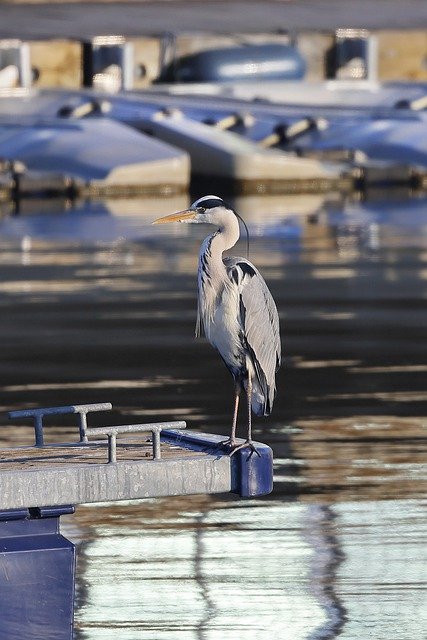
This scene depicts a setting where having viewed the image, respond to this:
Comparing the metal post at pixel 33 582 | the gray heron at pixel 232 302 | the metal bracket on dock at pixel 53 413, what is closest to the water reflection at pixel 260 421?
the metal post at pixel 33 582

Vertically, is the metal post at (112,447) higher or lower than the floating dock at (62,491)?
higher

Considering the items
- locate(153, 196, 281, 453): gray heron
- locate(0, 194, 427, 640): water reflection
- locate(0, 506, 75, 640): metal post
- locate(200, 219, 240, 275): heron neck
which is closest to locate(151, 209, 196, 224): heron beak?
locate(153, 196, 281, 453): gray heron

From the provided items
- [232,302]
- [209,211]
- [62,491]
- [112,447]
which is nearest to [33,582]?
[62,491]

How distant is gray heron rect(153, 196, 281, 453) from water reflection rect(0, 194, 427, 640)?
1471 millimetres

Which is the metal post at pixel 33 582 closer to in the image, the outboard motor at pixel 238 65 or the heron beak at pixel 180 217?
the heron beak at pixel 180 217

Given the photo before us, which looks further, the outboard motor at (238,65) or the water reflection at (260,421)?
the outboard motor at (238,65)

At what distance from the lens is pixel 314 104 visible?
7100 centimetres

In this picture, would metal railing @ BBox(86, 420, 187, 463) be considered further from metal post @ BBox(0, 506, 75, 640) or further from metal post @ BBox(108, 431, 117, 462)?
metal post @ BBox(0, 506, 75, 640)

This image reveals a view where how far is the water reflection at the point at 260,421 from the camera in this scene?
12367 millimetres

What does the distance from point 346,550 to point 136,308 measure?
15.5 metres

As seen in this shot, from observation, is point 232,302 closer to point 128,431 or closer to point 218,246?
point 218,246

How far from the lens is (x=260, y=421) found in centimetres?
1939

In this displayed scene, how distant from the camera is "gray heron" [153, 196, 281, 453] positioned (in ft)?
37.7

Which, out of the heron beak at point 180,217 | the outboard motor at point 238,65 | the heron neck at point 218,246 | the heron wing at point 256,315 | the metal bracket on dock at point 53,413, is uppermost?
the heron beak at point 180,217
